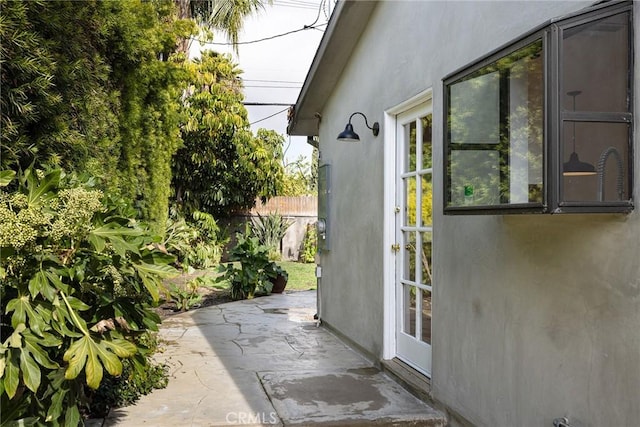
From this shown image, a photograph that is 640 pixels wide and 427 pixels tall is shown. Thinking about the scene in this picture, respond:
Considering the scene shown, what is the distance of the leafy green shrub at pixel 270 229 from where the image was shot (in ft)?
52.7

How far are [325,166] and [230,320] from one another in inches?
107

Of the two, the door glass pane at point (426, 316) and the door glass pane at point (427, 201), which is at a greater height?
the door glass pane at point (427, 201)

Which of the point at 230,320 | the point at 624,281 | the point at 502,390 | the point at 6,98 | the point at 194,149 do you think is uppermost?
the point at 194,149

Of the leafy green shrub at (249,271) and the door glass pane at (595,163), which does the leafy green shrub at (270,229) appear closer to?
the leafy green shrub at (249,271)

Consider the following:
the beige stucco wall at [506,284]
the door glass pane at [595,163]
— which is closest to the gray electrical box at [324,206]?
the beige stucco wall at [506,284]

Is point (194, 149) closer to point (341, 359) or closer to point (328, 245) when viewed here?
point (328, 245)

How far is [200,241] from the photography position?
1474 cm

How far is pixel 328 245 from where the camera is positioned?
25.6 ft

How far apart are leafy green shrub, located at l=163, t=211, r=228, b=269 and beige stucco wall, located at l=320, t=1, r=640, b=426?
26.8 ft

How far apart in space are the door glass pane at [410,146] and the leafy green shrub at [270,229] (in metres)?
11.0

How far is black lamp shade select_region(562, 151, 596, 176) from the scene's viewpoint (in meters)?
2.39

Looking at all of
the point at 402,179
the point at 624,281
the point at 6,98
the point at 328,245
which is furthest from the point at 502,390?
the point at 328,245

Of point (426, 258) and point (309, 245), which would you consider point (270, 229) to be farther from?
point (426, 258)

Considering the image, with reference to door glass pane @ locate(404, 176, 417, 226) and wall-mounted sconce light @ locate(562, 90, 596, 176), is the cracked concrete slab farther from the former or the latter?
wall-mounted sconce light @ locate(562, 90, 596, 176)
